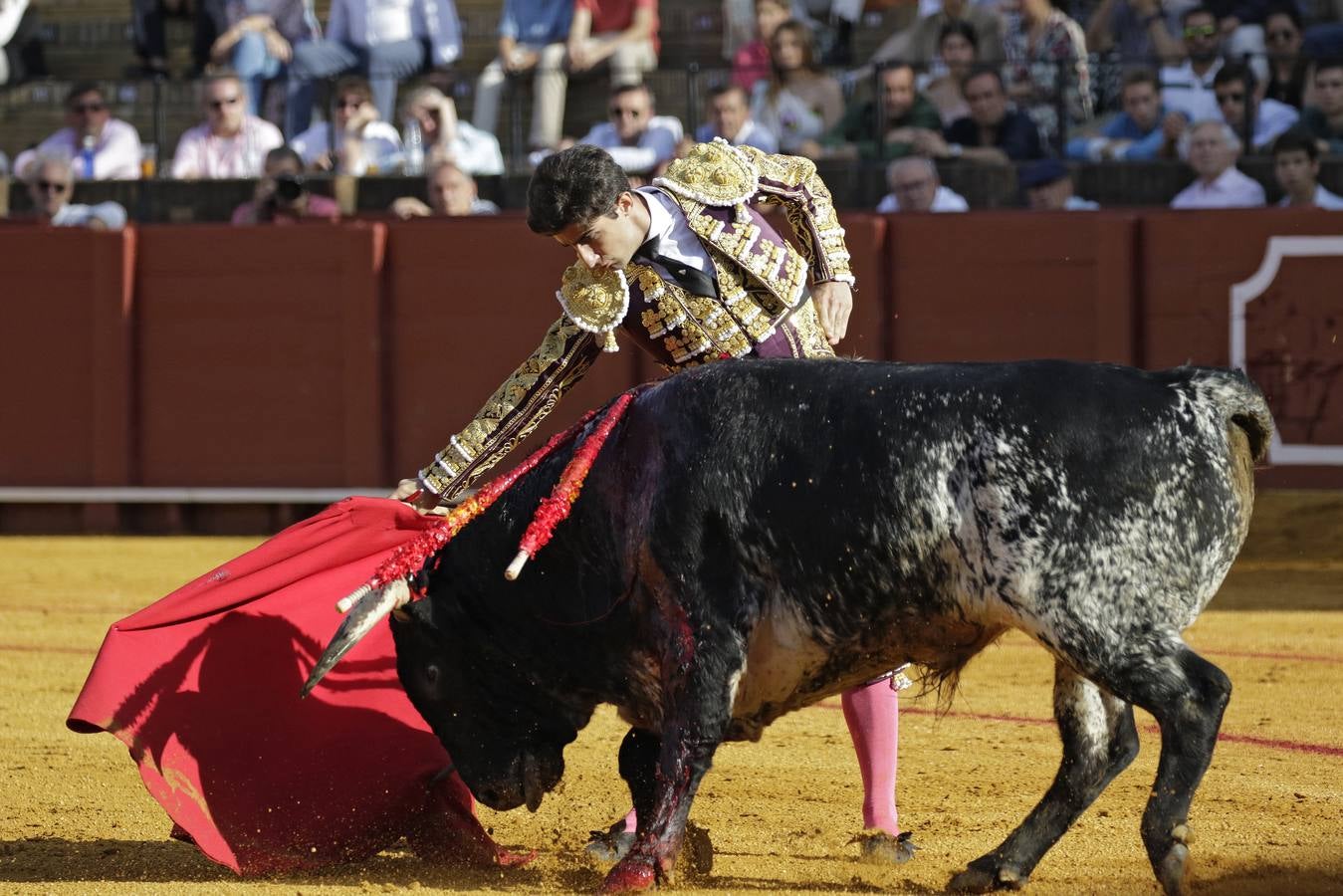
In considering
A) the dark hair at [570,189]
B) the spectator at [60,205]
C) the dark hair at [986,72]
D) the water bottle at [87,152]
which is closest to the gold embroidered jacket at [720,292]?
the dark hair at [570,189]

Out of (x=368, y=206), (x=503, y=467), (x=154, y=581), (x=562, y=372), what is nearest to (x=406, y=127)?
(x=368, y=206)

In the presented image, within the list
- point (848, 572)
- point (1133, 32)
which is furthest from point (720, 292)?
point (1133, 32)

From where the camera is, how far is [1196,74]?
8.00 m

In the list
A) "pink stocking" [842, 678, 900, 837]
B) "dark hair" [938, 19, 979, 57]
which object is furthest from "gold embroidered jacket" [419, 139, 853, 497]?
"dark hair" [938, 19, 979, 57]

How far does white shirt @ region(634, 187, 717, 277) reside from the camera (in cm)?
320

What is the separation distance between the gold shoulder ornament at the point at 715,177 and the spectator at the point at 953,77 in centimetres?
507

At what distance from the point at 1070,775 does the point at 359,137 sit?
6575 millimetres

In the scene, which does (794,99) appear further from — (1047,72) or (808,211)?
(808,211)

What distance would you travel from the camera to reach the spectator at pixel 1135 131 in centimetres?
792

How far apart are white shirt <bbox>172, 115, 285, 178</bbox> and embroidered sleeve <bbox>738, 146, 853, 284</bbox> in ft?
20.1

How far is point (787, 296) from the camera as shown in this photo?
3260 millimetres

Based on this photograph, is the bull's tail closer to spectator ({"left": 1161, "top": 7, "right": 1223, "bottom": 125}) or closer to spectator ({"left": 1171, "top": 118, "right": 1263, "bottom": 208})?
spectator ({"left": 1171, "top": 118, "right": 1263, "bottom": 208})

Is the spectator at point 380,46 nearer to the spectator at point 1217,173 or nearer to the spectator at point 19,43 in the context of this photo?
the spectator at point 19,43

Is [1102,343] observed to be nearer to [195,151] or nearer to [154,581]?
[154,581]
